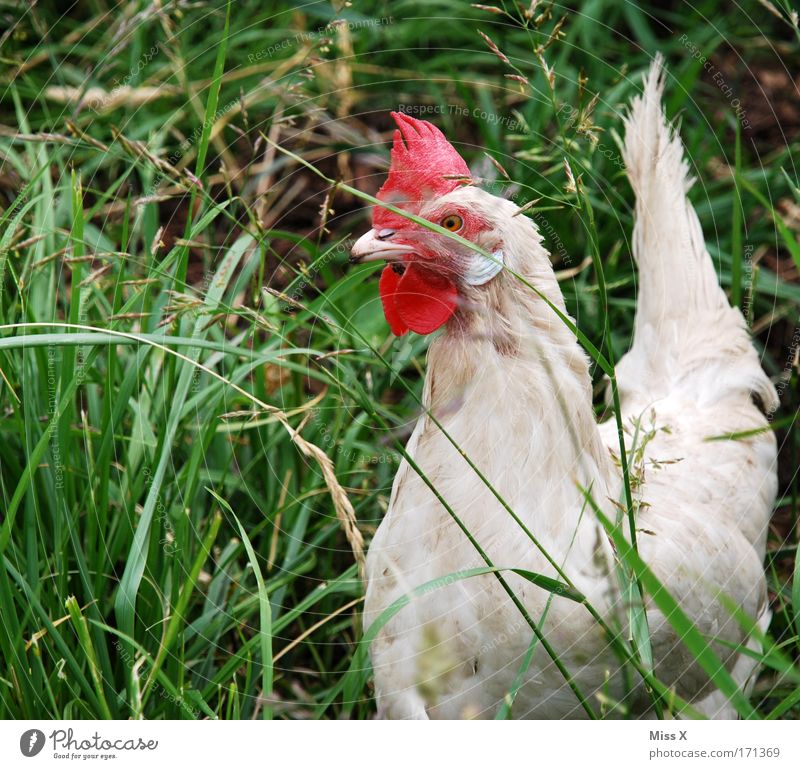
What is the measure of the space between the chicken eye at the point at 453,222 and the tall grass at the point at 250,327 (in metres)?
0.10

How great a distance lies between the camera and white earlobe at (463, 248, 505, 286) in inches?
60.9

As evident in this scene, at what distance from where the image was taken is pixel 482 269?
155 cm

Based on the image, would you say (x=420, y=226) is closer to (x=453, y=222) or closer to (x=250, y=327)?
(x=453, y=222)

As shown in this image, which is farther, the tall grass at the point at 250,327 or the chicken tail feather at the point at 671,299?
the chicken tail feather at the point at 671,299

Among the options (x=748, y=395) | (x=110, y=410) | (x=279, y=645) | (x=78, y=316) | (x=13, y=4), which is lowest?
(x=279, y=645)

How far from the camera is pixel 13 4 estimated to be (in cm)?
276

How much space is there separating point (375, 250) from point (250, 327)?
68cm

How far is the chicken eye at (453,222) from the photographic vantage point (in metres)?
1.55

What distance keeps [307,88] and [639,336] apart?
1378 mm

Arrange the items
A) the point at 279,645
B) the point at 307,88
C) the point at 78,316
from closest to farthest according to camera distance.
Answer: the point at 78,316, the point at 279,645, the point at 307,88

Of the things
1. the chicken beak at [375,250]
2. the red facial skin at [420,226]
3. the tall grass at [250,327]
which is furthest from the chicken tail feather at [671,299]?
the chicken beak at [375,250]

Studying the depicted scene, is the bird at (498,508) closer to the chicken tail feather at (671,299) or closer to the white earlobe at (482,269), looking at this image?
the white earlobe at (482,269)
